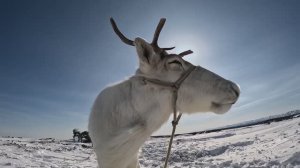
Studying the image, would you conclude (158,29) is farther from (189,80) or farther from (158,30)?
(189,80)

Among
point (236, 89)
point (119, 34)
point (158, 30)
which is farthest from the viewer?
point (119, 34)

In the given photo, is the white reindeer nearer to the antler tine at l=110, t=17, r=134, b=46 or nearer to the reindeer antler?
the reindeer antler

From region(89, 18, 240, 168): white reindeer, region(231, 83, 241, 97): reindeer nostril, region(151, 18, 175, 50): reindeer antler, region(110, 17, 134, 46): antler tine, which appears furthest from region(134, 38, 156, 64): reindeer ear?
region(231, 83, 241, 97): reindeer nostril

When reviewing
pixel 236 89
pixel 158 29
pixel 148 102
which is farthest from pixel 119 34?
pixel 236 89

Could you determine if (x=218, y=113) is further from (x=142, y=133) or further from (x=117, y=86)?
(x=117, y=86)

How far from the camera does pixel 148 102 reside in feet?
10.4

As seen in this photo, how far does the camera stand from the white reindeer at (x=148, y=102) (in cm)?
301

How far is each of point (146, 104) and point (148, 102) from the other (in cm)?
3

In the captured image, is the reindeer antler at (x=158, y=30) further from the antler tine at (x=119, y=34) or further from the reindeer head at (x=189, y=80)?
the antler tine at (x=119, y=34)

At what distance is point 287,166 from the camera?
5.63 meters

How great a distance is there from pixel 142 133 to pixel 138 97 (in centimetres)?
42

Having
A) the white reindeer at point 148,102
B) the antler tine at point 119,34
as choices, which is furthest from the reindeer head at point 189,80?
the antler tine at point 119,34

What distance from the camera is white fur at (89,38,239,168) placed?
3.01 meters

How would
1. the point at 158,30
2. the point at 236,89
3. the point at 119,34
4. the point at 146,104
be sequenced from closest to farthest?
the point at 236,89 → the point at 146,104 → the point at 158,30 → the point at 119,34
